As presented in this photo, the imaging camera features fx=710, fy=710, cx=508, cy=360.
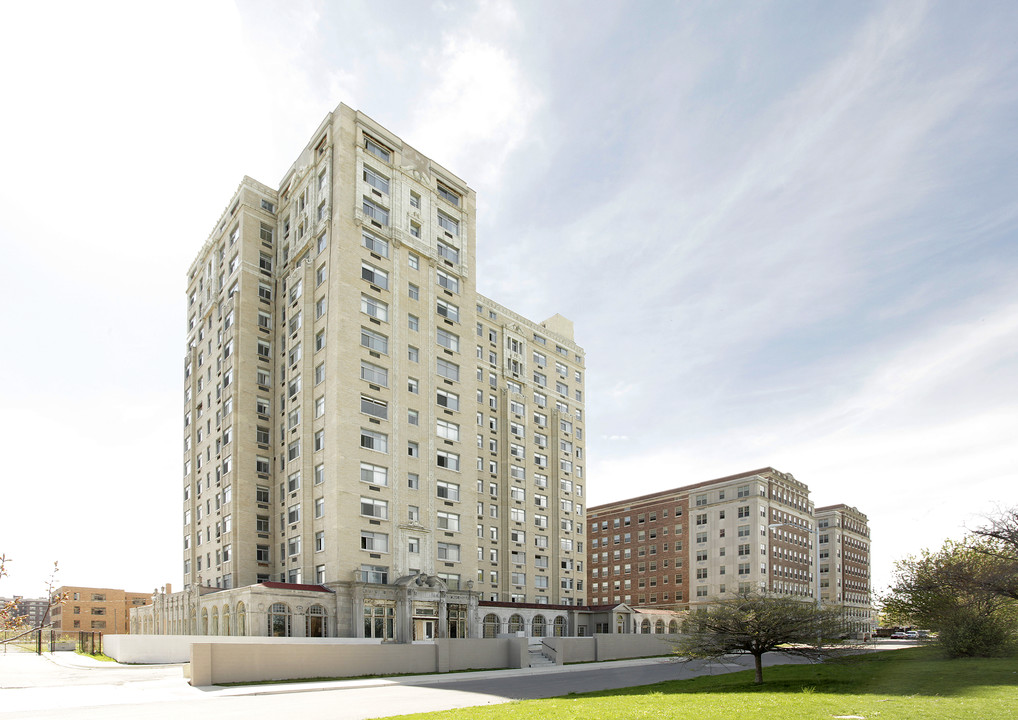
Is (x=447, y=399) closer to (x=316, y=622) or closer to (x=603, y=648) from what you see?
(x=316, y=622)

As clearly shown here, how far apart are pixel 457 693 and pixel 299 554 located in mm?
32431

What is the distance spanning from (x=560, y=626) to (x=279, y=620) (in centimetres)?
3661

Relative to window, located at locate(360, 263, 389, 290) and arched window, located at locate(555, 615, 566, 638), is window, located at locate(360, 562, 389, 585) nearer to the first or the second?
window, located at locate(360, 263, 389, 290)

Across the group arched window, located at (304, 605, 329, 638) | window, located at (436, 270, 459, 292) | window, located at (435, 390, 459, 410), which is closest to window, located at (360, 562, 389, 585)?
arched window, located at (304, 605, 329, 638)

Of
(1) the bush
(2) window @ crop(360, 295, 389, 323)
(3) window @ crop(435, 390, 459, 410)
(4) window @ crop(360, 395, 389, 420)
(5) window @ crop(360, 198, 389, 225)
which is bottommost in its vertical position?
(1) the bush

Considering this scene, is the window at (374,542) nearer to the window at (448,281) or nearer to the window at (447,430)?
the window at (447,430)

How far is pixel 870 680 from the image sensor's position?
96.6 feet

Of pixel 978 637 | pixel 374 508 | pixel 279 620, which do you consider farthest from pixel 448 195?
pixel 978 637

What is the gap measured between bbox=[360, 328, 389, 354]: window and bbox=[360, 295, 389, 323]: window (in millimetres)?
1536

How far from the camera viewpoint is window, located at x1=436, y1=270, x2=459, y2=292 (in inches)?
2776

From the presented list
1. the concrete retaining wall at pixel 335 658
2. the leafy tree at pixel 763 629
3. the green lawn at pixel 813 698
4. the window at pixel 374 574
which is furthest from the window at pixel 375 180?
the green lawn at pixel 813 698

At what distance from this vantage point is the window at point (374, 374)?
6053 centimetres

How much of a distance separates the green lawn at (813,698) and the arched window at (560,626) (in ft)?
146

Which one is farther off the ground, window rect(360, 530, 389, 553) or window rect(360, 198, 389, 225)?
window rect(360, 198, 389, 225)
